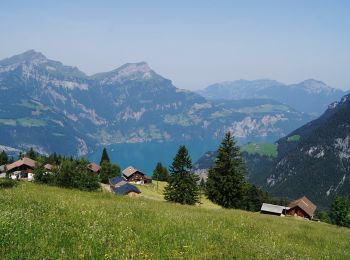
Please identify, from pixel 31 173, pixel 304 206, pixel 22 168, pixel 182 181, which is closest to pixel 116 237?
pixel 182 181

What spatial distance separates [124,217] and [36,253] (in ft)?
19.2

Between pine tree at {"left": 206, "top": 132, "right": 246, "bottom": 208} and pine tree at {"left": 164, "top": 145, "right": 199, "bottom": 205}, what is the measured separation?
879 centimetres

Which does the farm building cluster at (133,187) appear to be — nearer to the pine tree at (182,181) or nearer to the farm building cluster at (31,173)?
the farm building cluster at (31,173)

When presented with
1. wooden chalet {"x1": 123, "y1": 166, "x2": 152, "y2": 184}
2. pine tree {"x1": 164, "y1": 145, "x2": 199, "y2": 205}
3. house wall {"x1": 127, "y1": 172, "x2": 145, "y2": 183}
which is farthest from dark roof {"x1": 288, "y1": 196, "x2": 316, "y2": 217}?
house wall {"x1": 127, "y1": 172, "x2": 145, "y2": 183}

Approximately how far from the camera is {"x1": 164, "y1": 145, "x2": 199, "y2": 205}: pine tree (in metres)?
72.1

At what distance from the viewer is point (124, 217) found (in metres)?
14.7

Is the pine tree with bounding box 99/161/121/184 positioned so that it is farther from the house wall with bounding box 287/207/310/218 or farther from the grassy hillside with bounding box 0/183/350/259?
the grassy hillside with bounding box 0/183/350/259

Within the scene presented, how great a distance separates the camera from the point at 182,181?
72250 millimetres

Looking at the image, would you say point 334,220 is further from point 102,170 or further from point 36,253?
point 36,253

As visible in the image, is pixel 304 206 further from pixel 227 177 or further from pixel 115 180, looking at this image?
pixel 227 177

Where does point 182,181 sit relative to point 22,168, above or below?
above

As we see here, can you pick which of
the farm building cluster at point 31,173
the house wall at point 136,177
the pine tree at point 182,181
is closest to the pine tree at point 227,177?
the pine tree at point 182,181

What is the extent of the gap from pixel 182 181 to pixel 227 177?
1223 centimetres

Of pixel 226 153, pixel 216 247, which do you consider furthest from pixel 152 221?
pixel 226 153
